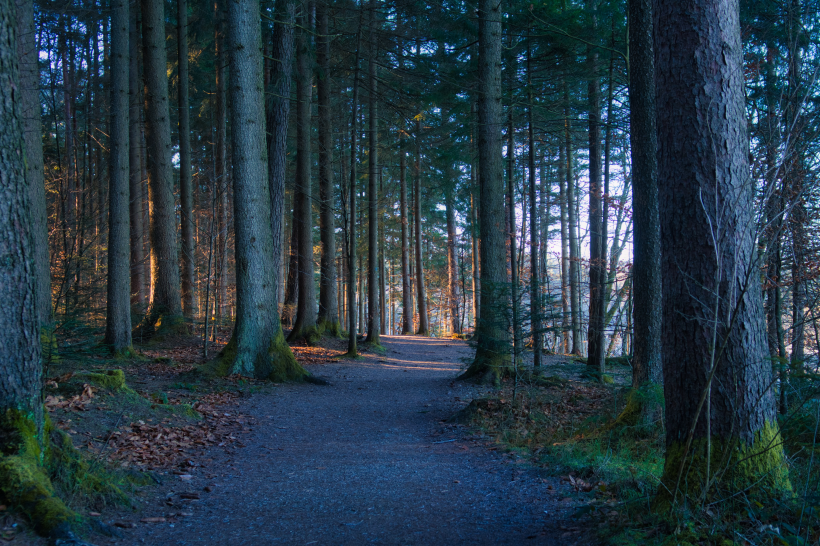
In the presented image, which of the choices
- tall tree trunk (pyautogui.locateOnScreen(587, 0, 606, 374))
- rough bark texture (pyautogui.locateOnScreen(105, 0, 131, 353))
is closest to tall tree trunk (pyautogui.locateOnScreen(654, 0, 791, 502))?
tall tree trunk (pyautogui.locateOnScreen(587, 0, 606, 374))

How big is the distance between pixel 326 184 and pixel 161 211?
4.99 meters

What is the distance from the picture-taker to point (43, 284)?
7.86 metres

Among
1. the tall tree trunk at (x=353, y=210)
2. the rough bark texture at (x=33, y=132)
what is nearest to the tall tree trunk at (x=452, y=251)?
the tall tree trunk at (x=353, y=210)

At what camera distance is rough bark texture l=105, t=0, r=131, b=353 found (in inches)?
407

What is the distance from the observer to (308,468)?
542 cm

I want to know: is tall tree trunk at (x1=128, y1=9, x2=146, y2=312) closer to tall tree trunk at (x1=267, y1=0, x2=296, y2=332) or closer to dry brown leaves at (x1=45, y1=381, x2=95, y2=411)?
tall tree trunk at (x1=267, y1=0, x2=296, y2=332)

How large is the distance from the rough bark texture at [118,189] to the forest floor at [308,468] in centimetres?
161

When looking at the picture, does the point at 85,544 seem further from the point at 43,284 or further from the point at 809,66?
the point at 809,66

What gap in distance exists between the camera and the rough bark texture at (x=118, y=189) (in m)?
10.3

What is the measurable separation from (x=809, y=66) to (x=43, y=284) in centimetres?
1095

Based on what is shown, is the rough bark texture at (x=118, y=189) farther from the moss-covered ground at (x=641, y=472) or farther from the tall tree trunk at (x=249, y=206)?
the moss-covered ground at (x=641, y=472)

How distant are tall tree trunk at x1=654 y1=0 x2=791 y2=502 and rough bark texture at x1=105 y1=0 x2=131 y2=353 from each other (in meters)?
10.6

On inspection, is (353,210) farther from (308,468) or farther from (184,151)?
(308,468)

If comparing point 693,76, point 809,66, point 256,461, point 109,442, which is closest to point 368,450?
point 256,461
